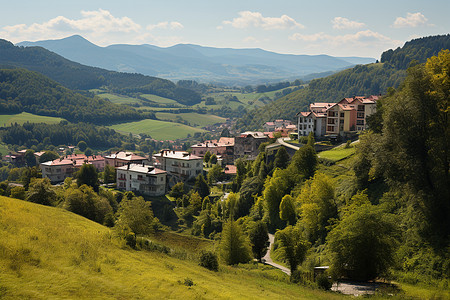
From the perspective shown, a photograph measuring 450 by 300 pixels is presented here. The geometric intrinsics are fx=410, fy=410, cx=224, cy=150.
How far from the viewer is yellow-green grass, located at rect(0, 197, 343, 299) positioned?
63.4ft

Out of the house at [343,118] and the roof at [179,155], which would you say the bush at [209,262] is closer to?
the house at [343,118]

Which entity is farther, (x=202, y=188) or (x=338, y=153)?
(x=202, y=188)

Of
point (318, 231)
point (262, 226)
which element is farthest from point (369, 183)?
point (262, 226)

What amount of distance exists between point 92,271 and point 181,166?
240 feet

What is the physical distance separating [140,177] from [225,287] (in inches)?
2555

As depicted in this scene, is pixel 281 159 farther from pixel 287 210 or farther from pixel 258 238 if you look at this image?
pixel 258 238

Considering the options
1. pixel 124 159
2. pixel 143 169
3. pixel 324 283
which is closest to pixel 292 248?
pixel 324 283

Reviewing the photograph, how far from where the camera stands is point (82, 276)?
20.9 meters

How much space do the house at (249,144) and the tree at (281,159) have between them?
2710cm

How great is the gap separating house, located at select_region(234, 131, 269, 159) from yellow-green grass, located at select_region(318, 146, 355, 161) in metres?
31.6

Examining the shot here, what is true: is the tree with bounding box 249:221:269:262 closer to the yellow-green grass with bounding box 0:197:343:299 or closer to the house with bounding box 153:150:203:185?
the yellow-green grass with bounding box 0:197:343:299

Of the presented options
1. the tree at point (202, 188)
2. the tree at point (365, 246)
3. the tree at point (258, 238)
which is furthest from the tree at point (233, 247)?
the tree at point (202, 188)

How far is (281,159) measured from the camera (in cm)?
7094

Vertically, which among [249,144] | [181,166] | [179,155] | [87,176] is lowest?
[87,176]
